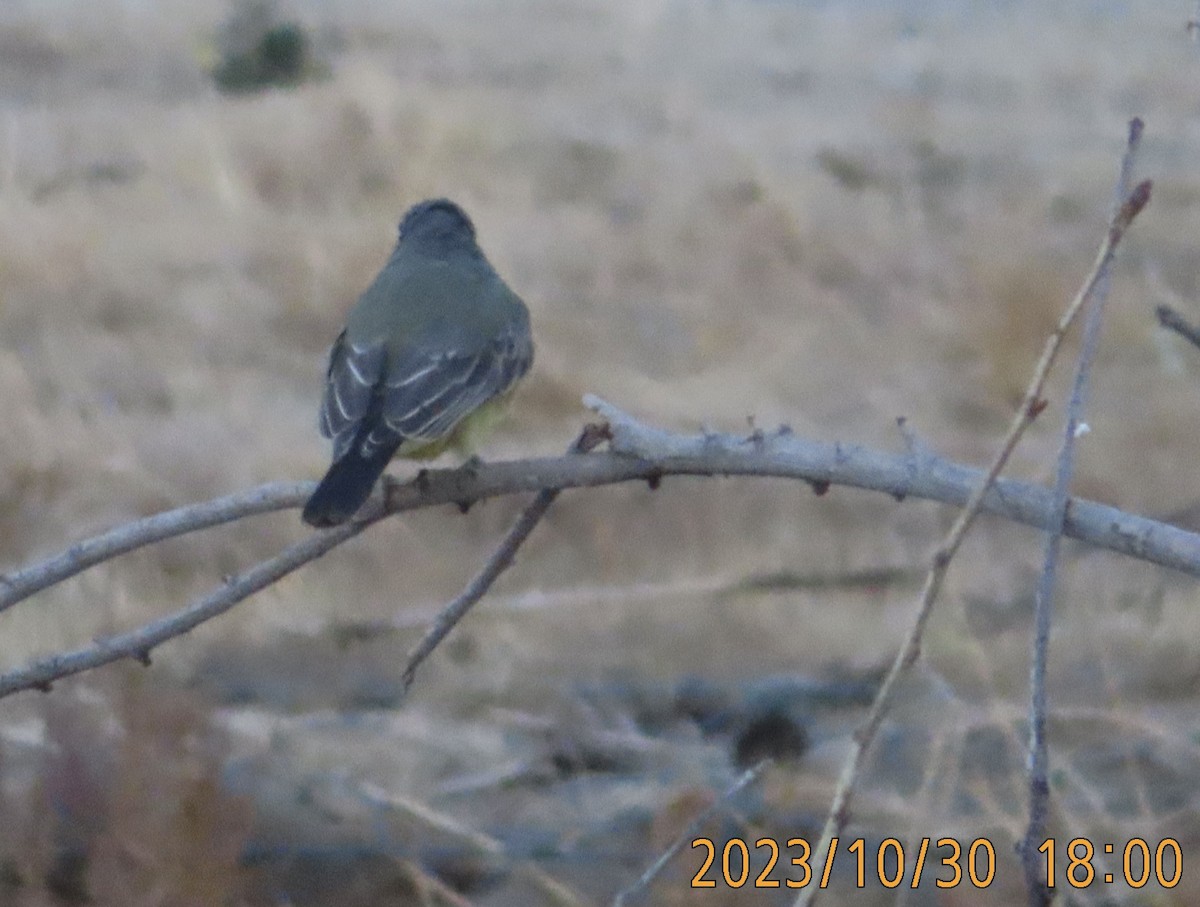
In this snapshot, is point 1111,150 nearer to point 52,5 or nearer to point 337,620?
point 337,620

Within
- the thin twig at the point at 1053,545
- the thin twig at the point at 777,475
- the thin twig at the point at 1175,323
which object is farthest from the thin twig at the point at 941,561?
the thin twig at the point at 777,475

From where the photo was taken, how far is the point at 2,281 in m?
7.35

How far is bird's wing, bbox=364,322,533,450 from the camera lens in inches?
89.7

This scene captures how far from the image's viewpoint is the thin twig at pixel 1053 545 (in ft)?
3.18

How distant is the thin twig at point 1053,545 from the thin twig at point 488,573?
57 cm

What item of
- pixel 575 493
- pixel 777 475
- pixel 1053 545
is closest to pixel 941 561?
pixel 1053 545

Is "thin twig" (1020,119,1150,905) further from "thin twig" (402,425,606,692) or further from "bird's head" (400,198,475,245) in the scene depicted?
"bird's head" (400,198,475,245)

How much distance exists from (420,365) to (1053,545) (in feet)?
5.08

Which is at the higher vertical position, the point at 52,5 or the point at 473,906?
the point at 52,5

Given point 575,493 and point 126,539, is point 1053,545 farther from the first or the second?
point 575,493

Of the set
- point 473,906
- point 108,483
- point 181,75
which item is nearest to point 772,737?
point 473,906

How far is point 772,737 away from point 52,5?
1654 centimetres

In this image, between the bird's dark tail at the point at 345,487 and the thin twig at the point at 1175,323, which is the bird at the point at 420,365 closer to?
the bird's dark tail at the point at 345,487

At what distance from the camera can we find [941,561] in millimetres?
950
